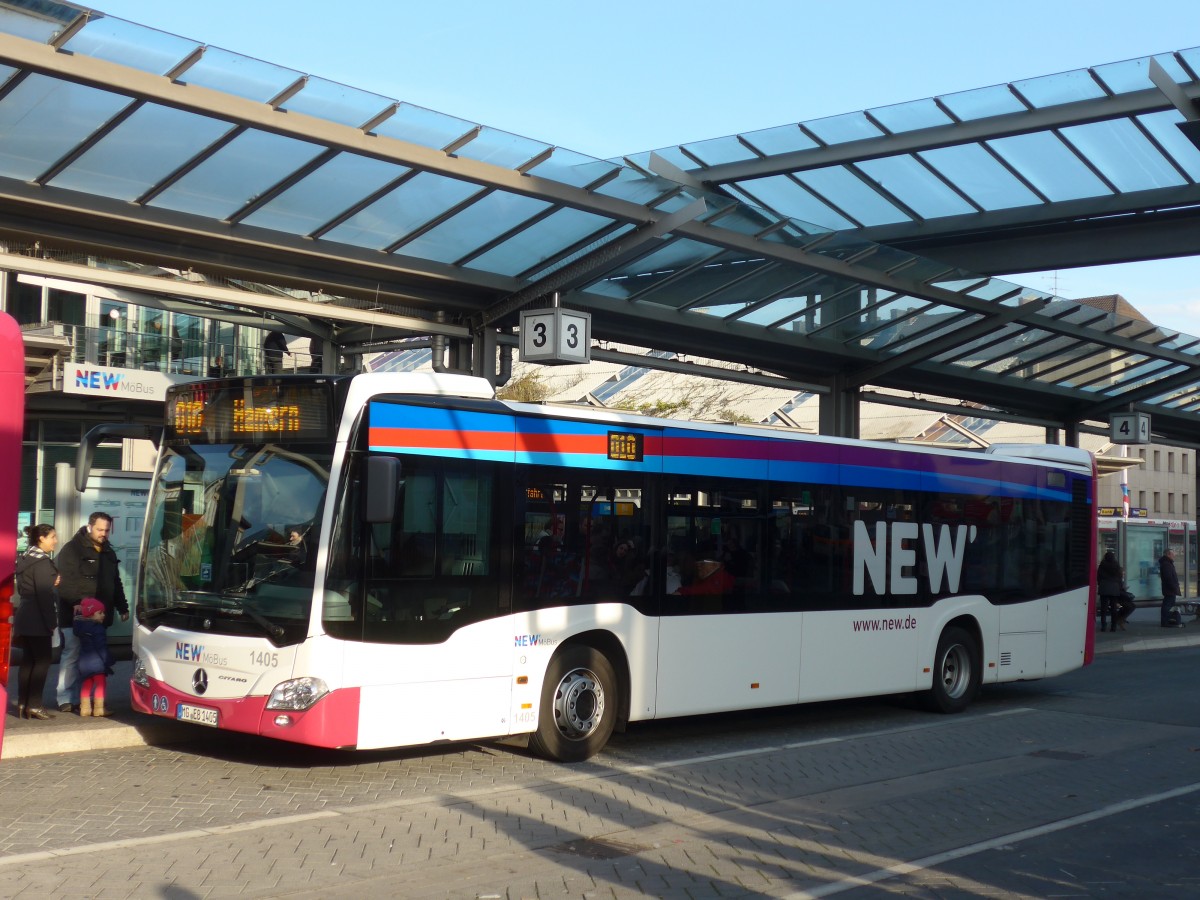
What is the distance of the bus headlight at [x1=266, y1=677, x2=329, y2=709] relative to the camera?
882cm

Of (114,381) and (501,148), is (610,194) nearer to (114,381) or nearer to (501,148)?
(501,148)

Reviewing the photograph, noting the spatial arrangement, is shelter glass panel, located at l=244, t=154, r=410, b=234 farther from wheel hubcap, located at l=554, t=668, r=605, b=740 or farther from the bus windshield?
wheel hubcap, located at l=554, t=668, r=605, b=740

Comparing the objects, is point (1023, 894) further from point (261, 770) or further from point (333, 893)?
point (261, 770)

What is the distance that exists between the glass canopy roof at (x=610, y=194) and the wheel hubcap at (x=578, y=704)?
17.0 feet

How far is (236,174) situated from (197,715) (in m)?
5.41

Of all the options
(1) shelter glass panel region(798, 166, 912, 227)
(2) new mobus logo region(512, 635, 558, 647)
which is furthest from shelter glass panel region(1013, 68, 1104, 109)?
(2) new mobus logo region(512, 635, 558, 647)

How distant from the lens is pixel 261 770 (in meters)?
9.62

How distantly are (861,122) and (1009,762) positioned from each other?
8.70 m

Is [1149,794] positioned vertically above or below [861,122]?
below

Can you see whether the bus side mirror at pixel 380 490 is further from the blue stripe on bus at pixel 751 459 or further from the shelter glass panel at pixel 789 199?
the shelter glass panel at pixel 789 199

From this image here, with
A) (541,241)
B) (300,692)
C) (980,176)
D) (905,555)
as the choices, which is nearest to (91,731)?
(300,692)

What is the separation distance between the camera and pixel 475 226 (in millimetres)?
14125

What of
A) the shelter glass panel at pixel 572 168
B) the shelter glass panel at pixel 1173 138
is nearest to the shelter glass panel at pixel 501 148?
the shelter glass panel at pixel 572 168

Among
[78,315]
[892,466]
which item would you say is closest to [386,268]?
[892,466]
